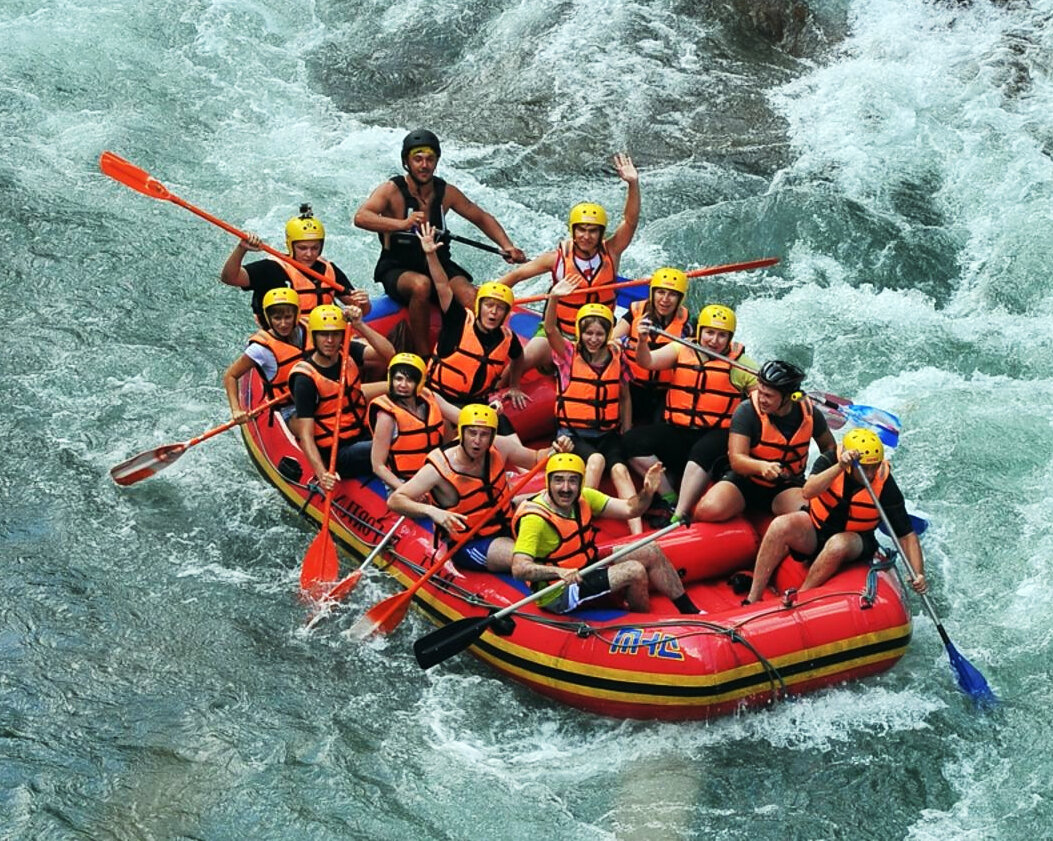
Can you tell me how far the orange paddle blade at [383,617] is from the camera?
25.1 ft

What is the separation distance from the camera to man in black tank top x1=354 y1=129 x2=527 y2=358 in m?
8.77

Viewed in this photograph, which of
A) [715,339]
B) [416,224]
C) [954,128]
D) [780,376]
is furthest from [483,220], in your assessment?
[954,128]

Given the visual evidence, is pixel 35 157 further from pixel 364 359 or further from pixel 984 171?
pixel 984 171

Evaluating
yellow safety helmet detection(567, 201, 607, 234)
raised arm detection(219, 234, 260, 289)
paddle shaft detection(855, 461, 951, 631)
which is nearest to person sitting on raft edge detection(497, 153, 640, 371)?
yellow safety helmet detection(567, 201, 607, 234)

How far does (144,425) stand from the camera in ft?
32.2

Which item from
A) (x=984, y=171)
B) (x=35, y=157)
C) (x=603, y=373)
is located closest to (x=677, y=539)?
(x=603, y=373)

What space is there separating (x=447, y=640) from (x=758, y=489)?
1.68 metres

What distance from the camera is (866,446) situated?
709 centimetres

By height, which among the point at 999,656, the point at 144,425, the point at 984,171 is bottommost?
the point at 144,425

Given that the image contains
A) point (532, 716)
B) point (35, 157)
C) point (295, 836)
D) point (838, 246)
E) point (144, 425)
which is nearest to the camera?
point (295, 836)

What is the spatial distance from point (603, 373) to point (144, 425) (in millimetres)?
3384

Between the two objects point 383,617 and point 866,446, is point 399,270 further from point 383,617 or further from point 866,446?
point 866,446

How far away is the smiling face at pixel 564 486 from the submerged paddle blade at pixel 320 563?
56.0 inches

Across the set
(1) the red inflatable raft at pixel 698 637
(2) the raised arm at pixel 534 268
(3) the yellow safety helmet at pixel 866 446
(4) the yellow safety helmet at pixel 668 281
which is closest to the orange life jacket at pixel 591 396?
(4) the yellow safety helmet at pixel 668 281
